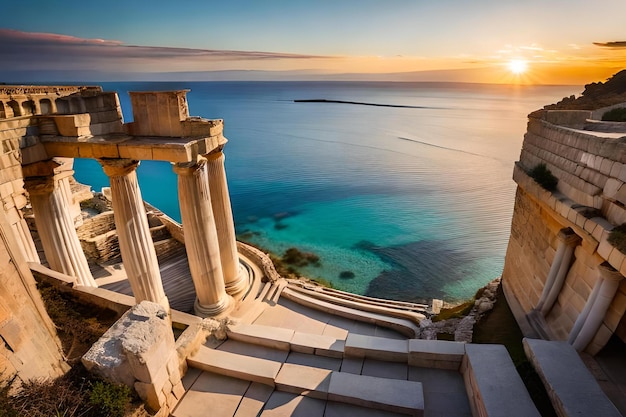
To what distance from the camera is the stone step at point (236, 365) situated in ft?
22.4

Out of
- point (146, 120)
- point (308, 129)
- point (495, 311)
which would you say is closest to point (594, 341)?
point (495, 311)

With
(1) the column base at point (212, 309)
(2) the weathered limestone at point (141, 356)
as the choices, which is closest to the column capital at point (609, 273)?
(2) the weathered limestone at point (141, 356)

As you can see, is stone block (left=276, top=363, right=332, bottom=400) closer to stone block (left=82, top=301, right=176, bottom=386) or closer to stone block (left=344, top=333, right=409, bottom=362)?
stone block (left=344, top=333, right=409, bottom=362)

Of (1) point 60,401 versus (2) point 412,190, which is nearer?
(1) point 60,401

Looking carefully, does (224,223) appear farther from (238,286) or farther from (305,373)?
(305,373)

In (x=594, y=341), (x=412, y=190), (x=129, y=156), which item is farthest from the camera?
(x=412, y=190)

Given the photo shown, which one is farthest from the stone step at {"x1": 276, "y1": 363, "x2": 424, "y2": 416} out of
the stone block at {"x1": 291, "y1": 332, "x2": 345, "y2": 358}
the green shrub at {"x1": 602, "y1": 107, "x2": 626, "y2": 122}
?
the green shrub at {"x1": 602, "y1": 107, "x2": 626, "y2": 122}

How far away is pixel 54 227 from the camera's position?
9.40 m

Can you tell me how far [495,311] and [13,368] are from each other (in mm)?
12901

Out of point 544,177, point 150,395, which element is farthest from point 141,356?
point 544,177

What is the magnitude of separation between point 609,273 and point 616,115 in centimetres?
1298

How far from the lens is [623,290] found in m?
6.68

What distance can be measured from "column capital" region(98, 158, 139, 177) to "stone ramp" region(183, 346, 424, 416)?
4747 mm

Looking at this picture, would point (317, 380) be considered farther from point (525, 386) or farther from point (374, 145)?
point (374, 145)
